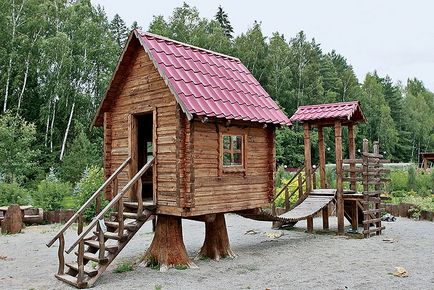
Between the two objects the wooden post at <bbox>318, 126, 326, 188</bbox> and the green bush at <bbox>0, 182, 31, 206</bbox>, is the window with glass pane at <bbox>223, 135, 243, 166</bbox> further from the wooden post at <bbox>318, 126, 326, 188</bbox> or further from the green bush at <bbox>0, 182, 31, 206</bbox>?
the green bush at <bbox>0, 182, 31, 206</bbox>

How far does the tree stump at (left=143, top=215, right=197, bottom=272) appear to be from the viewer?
35.3 feet

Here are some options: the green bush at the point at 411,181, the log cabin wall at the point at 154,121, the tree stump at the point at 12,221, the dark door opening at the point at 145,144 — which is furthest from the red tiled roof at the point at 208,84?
the green bush at the point at 411,181

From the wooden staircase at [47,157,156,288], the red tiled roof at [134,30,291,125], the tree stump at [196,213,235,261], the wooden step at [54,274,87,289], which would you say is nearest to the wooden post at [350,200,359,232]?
the red tiled roof at [134,30,291,125]

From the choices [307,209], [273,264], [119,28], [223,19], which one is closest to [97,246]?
[273,264]

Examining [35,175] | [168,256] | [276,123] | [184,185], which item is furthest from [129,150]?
[35,175]

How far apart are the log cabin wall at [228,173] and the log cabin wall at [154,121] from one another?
55 centimetres

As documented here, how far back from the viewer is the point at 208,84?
11023 mm

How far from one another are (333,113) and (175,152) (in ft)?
25.7

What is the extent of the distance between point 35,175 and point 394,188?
25.1m

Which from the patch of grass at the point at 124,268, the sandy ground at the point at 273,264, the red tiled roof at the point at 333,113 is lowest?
the sandy ground at the point at 273,264

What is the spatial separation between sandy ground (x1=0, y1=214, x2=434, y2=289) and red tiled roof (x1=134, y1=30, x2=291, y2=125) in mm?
3784

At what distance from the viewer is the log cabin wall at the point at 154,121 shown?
10133 millimetres

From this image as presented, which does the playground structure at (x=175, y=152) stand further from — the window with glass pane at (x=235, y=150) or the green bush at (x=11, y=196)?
the green bush at (x=11, y=196)

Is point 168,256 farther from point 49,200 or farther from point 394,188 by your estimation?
point 394,188
